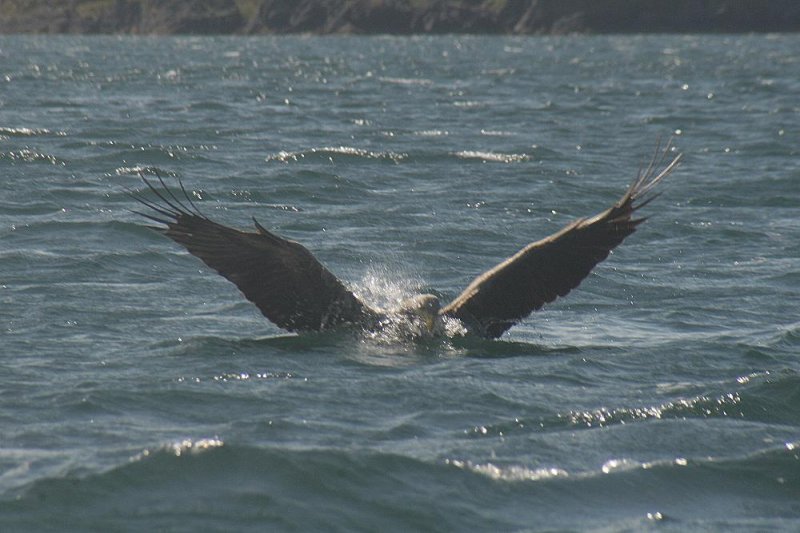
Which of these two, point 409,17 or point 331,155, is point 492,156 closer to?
point 331,155

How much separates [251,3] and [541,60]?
66269 millimetres

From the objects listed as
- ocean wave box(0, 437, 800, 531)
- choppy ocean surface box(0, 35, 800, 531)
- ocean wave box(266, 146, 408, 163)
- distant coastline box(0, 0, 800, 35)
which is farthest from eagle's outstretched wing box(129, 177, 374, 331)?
distant coastline box(0, 0, 800, 35)

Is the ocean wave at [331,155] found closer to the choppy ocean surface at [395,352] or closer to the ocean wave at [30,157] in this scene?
the choppy ocean surface at [395,352]

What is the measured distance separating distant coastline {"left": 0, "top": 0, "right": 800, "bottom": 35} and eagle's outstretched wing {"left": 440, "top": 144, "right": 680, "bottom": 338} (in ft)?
341

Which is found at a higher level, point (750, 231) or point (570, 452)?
point (570, 452)

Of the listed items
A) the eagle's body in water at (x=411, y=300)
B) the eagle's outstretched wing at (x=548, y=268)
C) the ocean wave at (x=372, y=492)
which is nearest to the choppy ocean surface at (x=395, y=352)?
the ocean wave at (x=372, y=492)

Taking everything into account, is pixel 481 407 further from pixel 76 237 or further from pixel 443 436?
pixel 76 237

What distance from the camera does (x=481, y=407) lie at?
360 inches

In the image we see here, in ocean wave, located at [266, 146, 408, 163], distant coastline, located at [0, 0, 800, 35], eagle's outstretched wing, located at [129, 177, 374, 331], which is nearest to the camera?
eagle's outstretched wing, located at [129, 177, 374, 331]

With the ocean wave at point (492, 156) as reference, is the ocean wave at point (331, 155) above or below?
above

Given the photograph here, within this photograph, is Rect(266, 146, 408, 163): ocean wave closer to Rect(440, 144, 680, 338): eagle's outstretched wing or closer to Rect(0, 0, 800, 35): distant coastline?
Rect(440, 144, 680, 338): eagle's outstretched wing

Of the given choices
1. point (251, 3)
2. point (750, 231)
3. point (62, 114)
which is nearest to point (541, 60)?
point (62, 114)

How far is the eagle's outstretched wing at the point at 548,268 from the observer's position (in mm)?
10391

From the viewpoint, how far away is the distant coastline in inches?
4446
